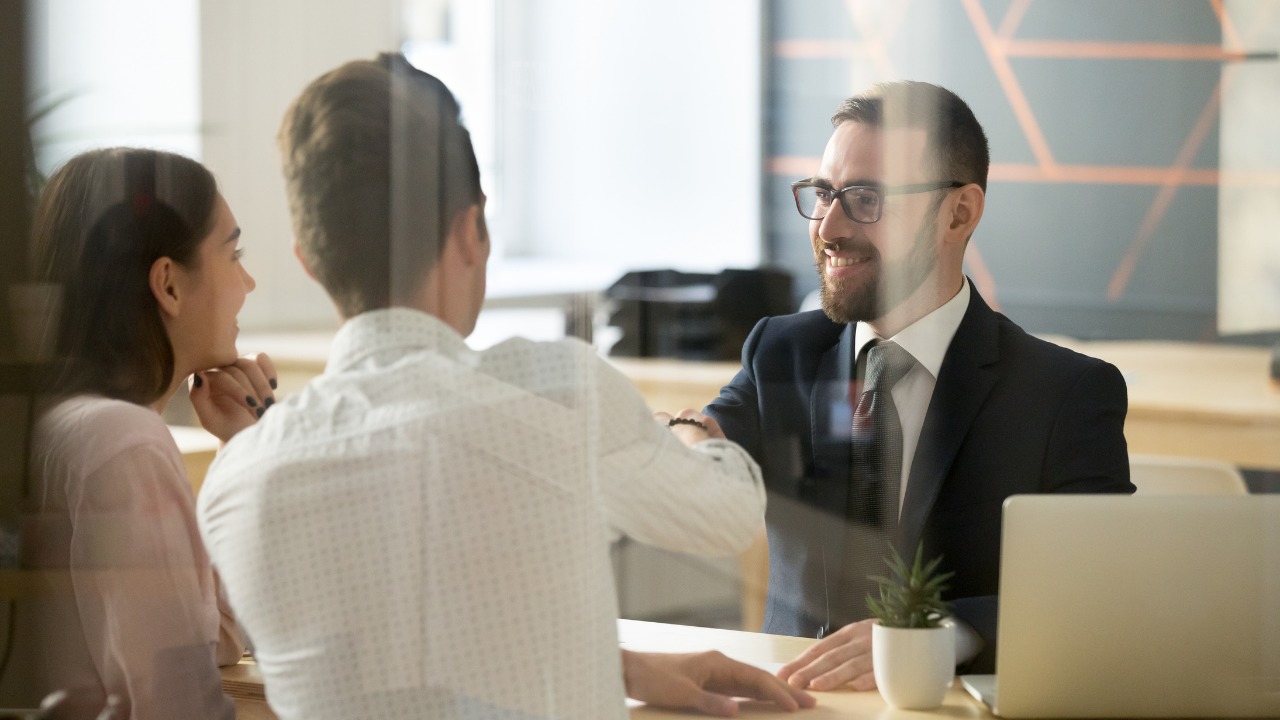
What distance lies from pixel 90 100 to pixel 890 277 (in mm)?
1066

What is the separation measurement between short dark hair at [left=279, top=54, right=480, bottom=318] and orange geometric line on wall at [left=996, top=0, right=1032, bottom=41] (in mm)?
628

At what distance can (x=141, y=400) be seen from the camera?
5.26 feet

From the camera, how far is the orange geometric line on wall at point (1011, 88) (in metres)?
1.48

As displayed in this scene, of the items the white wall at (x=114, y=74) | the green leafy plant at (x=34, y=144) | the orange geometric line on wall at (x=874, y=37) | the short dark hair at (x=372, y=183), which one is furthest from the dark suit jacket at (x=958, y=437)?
the green leafy plant at (x=34, y=144)

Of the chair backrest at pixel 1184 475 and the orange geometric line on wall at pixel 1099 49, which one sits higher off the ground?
the orange geometric line on wall at pixel 1099 49

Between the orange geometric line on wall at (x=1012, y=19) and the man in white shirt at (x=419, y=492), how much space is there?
0.59 metres

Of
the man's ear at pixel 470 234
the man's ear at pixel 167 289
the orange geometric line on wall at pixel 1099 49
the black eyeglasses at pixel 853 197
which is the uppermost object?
the orange geometric line on wall at pixel 1099 49

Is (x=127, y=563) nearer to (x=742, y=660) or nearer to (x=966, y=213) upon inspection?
(x=742, y=660)

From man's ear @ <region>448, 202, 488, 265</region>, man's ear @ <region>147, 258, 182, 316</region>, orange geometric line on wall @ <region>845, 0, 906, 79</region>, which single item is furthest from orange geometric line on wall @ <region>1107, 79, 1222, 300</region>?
man's ear @ <region>147, 258, 182, 316</region>

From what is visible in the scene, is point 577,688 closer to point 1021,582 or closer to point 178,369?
point 1021,582

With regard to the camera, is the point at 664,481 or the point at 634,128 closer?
the point at 664,481

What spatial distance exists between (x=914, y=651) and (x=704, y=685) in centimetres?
22

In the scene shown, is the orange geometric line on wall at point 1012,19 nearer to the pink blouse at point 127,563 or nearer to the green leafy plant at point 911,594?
the green leafy plant at point 911,594

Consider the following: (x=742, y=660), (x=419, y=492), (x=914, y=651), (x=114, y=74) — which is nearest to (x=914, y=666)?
(x=914, y=651)
